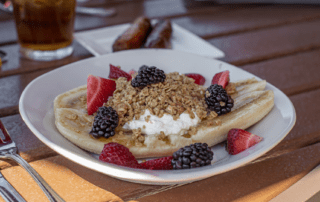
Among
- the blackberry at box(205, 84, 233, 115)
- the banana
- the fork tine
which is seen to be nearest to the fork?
the fork tine

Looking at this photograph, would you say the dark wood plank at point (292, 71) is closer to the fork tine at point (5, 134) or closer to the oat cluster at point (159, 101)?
the oat cluster at point (159, 101)

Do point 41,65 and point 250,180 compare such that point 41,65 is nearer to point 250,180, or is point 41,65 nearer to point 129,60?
point 129,60

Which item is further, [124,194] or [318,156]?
[318,156]

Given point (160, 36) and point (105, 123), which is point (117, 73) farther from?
point (160, 36)

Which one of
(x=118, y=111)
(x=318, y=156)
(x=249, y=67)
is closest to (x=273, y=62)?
(x=249, y=67)

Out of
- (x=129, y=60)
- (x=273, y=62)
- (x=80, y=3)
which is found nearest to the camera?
(x=129, y=60)

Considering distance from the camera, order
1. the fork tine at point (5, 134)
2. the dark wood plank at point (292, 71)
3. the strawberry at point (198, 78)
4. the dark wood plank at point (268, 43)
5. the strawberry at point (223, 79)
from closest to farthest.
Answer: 1. the fork tine at point (5, 134)
2. the strawberry at point (223, 79)
3. the strawberry at point (198, 78)
4. the dark wood plank at point (292, 71)
5. the dark wood plank at point (268, 43)

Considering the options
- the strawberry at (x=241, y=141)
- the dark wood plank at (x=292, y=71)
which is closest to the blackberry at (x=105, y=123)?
the strawberry at (x=241, y=141)
